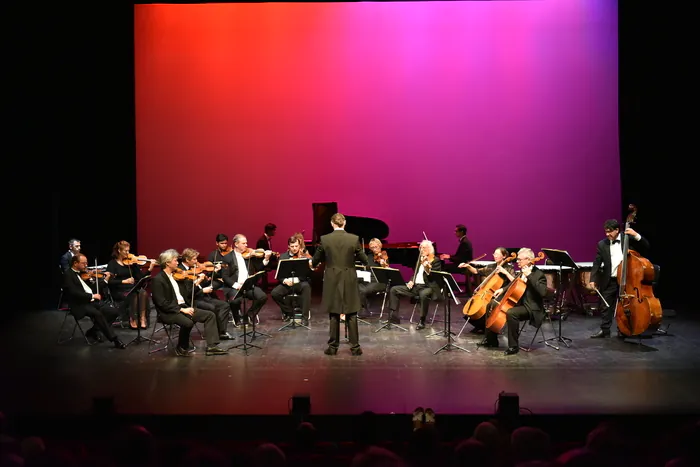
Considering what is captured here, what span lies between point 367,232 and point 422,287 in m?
1.93

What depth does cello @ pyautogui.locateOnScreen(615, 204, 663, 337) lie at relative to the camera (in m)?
6.70

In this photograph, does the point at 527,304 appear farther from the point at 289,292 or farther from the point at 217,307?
the point at 217,307

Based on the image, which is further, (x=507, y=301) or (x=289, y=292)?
(x=289, y=292)

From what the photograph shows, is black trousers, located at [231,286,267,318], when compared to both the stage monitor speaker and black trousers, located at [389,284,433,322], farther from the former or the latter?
the stage monitor speaker

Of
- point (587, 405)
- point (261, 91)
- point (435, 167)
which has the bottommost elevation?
point (587, 405)

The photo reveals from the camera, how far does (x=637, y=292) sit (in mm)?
6734

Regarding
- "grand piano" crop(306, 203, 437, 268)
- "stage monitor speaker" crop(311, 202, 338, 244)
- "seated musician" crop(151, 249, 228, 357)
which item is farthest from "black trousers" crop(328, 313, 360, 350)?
"stage monitor speaker" crop(311, 202, 338, 244)

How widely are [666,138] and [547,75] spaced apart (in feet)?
7.47

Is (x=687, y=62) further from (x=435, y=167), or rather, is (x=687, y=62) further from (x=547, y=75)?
(x=435, y=167)

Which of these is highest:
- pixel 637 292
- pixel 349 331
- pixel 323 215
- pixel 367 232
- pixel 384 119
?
pixel 384 119

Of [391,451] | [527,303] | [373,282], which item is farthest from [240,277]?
[391,451]

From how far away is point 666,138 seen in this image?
9414mm

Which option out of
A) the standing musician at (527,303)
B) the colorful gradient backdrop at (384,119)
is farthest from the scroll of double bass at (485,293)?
the colorful gradient backdrop at (384,119)

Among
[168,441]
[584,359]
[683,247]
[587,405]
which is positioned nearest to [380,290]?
[584,359]
